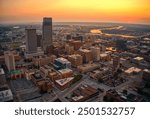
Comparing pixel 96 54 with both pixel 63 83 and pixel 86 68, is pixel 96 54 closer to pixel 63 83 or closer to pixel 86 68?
pixel 86 68

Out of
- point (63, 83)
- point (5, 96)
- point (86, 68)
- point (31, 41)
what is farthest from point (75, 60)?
point (5, 96)

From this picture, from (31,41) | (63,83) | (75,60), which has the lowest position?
(63,83)

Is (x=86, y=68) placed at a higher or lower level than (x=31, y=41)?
lower

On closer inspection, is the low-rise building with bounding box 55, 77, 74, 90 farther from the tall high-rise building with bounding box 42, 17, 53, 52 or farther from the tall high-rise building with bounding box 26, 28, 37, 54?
the tall high-rise building with bounding box 42, 17, 53, 52

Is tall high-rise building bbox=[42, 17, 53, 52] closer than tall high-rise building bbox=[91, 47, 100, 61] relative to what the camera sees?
No

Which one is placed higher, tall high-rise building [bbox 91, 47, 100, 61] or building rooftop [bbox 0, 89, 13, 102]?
tall high-rise building [bbox 91, 47, 100, 61]

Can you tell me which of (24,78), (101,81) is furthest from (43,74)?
(101,81)

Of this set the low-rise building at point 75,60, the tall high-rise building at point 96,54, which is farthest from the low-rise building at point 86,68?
the tall high-rise building at point 96,54

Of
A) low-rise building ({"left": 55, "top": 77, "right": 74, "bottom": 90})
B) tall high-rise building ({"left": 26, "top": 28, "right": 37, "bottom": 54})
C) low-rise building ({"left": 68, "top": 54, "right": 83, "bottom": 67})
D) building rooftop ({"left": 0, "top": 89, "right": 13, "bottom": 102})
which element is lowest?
low-rise building ({"left": 55, "top": 77, "right": 74, "bottom": 90})

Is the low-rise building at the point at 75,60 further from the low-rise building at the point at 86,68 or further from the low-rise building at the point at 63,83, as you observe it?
the low-rise building at the point at 63,83

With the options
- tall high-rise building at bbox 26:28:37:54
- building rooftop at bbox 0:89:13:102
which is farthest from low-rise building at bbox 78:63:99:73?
tall high-rise building at bbox 26:28:37:54

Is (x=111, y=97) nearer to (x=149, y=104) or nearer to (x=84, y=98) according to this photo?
(x=84, y=98)
